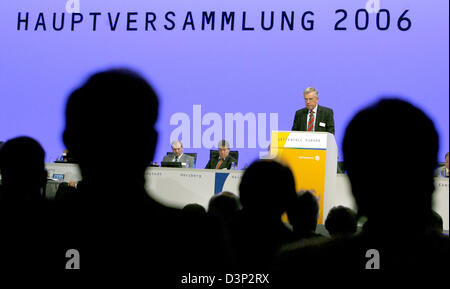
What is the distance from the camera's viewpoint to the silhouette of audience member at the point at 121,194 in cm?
78

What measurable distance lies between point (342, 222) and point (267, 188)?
0.54 meters

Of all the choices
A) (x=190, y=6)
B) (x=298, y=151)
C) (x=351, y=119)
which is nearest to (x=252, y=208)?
(x=351, y=119)

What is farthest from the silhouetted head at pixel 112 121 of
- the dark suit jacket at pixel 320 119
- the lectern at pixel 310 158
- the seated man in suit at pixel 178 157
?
the seated man in suit at pixel 178 157

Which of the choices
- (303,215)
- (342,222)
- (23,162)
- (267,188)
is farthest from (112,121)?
(342,222)

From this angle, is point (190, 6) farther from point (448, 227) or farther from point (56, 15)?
point (448, 227)

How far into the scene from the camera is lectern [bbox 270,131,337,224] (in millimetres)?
3805

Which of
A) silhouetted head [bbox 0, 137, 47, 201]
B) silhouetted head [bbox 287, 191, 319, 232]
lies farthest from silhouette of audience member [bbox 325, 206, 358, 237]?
silhouetted head [bbox 0, 137, 47, 201]

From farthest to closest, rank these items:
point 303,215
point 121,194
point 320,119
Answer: point 320,119 < point 303,215 < point 121,194

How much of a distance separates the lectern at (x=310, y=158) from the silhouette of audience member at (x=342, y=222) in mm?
1894

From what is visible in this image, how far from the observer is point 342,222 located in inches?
70.6

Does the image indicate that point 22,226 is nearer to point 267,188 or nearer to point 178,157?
point 267,188

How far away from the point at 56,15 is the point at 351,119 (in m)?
9.11

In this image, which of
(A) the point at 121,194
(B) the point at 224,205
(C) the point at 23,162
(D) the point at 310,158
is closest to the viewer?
(A) the point at 121,194

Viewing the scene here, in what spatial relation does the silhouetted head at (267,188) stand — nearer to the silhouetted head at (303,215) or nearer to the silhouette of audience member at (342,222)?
the silhouetted head at (303,215)
